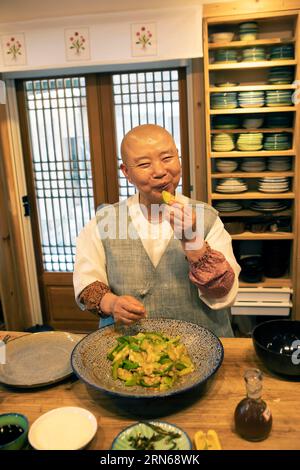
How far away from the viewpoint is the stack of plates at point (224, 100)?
2.97 metres

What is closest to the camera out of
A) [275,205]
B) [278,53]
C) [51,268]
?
[278,53]

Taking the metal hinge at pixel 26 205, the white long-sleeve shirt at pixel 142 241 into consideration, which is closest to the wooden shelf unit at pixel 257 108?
the white long-sleeve shirt at pixel 142 241

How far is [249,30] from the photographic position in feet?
9.60

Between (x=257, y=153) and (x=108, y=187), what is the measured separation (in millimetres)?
1211

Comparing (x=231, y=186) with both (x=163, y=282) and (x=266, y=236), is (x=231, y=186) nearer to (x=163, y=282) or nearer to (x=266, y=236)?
(x=266, y=236)

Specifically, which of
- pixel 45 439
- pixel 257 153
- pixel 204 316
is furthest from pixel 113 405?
pixel 257 153

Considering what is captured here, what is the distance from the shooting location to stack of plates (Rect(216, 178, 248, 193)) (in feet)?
10.2

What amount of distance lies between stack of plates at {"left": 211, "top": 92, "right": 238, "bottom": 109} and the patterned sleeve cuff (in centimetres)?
181

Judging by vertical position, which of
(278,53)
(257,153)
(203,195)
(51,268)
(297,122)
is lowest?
(51,268)

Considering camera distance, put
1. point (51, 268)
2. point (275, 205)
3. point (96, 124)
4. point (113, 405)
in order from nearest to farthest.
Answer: point (113, 405) < point (275, 205) < point (96, 124) < point (51, 268)

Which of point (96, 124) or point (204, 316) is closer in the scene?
point (204, 316)

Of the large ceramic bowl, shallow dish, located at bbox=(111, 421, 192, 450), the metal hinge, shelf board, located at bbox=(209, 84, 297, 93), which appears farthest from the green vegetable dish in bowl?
the metal hinge

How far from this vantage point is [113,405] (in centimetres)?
126

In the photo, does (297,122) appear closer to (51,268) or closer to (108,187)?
(108,187)
